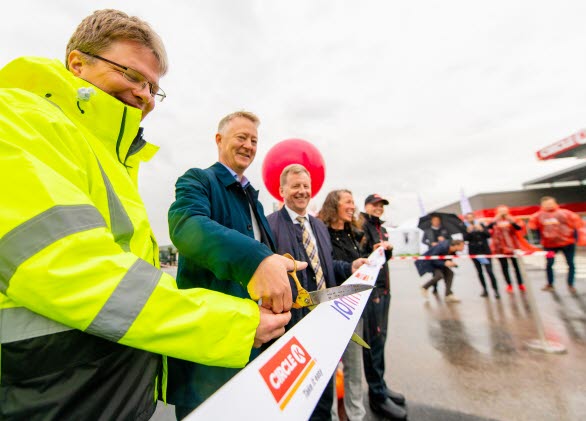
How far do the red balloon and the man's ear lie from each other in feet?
8.86

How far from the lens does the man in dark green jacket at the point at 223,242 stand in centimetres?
86

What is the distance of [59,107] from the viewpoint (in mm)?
748

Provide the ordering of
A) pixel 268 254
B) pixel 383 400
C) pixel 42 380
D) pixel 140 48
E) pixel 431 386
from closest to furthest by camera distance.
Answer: pixel 42 380
pixel 268 254
pixel 140 48
pixel 383 400
pixel 431 386

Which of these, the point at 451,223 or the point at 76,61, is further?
the point at 451,223

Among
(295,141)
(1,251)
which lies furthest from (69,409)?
(295,141)

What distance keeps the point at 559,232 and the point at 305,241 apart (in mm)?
8146

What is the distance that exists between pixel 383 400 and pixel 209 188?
2.47 m

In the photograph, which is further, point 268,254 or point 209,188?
point 209,188

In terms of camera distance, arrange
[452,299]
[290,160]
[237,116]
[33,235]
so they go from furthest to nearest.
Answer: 1. [452,299]
2. [290,160]
3. [237,116]
4. [33,235]

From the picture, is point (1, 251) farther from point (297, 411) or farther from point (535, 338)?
point (535, 338)

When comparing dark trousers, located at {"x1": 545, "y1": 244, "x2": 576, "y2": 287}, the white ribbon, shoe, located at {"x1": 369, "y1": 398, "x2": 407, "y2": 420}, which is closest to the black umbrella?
dark trousers, located at {"x1": 545, "y1": 244, "x2": 576, "y2": 287}

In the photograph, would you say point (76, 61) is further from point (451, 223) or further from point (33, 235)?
point (451, 223)

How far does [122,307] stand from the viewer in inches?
21.0

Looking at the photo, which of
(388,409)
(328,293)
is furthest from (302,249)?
(388,409)
